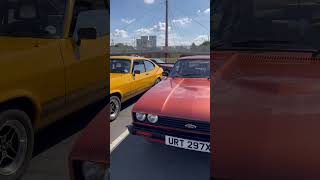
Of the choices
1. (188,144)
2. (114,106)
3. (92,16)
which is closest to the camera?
(92,16)

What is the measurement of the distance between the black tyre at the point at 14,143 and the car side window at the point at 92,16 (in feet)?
1.77

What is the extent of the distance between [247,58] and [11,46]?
1.14m

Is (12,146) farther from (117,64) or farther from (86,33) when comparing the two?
(117,64)

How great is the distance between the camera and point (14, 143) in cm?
164

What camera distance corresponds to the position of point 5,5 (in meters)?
1.57

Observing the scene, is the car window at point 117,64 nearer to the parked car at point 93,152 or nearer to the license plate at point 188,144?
the parked car at point 93,152

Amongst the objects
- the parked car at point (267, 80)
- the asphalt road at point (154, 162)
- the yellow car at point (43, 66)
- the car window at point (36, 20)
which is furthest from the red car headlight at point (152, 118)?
the car window at point (36, 20)

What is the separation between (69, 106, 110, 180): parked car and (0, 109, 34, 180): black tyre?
22cm

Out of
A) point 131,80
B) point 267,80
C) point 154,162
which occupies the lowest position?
point 154,162

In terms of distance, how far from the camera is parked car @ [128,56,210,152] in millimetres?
3270

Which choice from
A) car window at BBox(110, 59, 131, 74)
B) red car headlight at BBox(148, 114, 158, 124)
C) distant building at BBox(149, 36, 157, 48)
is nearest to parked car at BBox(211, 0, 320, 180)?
distant building at BBox(149, 36, 157, 48)

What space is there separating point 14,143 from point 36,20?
0.64 meters

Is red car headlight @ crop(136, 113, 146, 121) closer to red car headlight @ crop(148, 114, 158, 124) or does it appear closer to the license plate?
red car headlight @ crop(148, 114, 158, 124)

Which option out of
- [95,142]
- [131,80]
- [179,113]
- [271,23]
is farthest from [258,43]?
[131,80]
